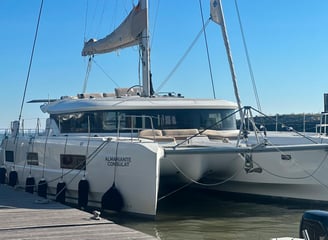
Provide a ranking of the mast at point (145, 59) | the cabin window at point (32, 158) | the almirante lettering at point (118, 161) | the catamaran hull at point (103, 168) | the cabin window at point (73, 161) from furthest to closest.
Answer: the mast at point (145, 59), the cabin window at point (32, 158), the cabin window at point (73, 161), the almirante lettering at point (118, 161), the catamaran hull at point (103, 168)

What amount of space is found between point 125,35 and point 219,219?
684 centimetres

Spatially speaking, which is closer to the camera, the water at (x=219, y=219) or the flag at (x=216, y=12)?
the water at (x=219, y=219)

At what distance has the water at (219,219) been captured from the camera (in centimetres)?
915

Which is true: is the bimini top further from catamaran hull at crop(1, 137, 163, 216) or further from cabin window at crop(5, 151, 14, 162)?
cabin window at crop(5, 151, 14, 162)

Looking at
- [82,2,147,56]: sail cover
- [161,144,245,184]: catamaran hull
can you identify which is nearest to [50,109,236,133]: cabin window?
[161,144,245,184]: catamaran hull

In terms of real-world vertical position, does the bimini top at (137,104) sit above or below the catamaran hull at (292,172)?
above

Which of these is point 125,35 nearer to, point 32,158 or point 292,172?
point 32,158

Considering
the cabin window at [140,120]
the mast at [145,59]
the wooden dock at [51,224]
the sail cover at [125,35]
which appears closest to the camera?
the wooden dock at [51,224]

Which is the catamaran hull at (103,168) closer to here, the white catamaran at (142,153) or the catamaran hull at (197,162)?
the white catamaran at (142,153)

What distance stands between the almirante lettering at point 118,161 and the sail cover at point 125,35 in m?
5.62

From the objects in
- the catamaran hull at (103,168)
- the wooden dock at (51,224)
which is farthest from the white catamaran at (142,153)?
the wooden dock at (51,224)

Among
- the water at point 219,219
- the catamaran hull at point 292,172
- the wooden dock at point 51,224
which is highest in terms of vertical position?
the catamaran hull at point 292,172

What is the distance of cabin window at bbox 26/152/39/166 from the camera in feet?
42.3

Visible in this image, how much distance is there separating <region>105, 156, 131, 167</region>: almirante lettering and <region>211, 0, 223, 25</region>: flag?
4.85m
